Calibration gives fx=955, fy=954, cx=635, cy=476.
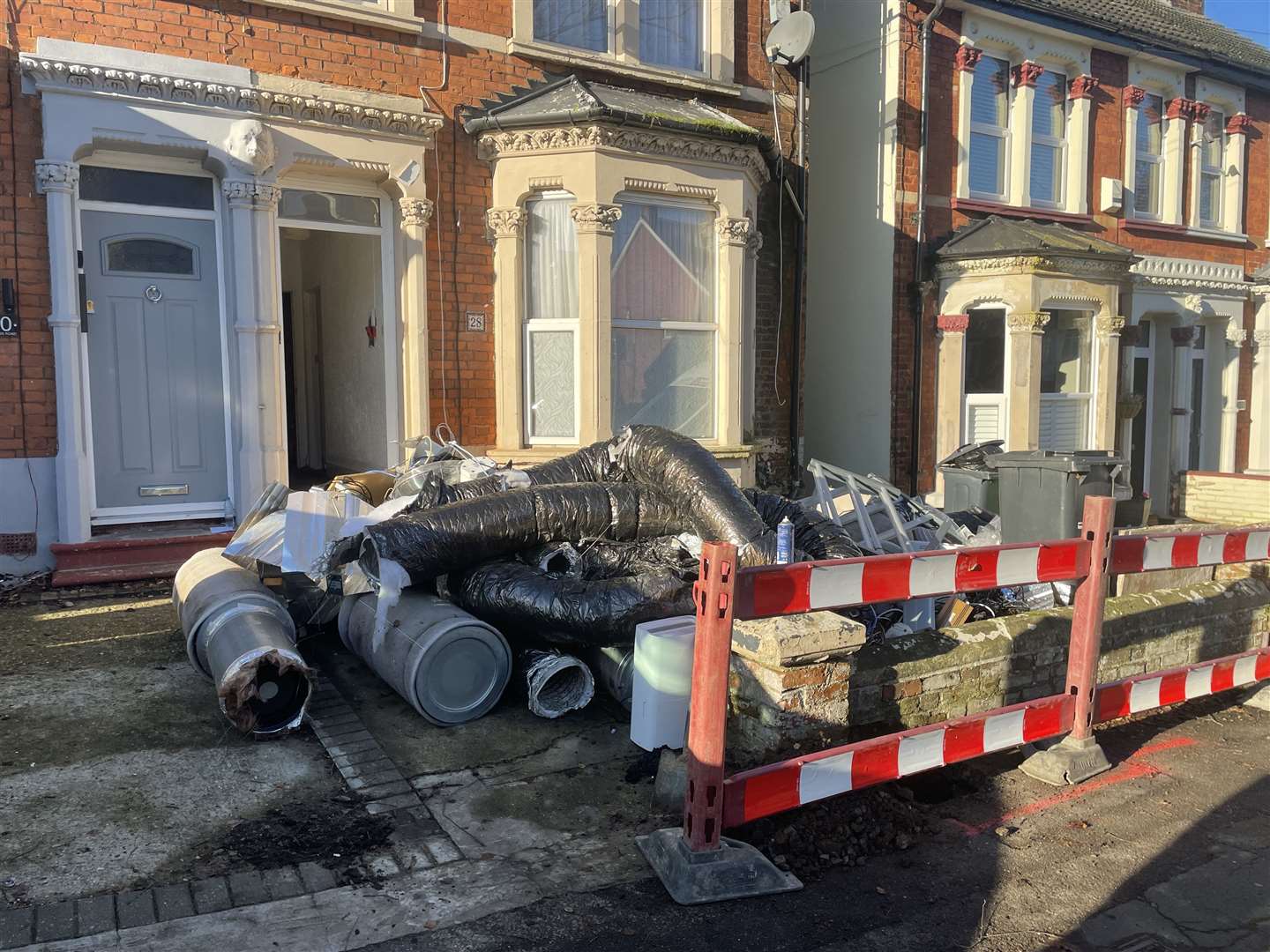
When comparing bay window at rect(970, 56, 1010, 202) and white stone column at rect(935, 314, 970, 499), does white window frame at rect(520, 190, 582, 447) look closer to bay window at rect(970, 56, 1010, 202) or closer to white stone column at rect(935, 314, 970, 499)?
white stone column at rect(935, 314, 970, 499)

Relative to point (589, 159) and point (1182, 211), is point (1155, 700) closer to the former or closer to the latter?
point (589, 159)

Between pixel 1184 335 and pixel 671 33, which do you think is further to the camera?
pixel 1184 335

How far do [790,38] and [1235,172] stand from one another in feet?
30.4

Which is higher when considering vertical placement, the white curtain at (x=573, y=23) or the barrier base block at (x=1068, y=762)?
the white curtain at (x=573, y=23)

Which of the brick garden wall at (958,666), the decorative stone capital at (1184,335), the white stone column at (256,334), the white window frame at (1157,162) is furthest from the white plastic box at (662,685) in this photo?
the decorative stone capital at (1184,335)

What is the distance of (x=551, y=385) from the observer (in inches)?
340

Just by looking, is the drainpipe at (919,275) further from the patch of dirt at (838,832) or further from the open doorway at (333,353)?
the patch of dirt at (838,832)

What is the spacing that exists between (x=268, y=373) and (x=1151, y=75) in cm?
1271

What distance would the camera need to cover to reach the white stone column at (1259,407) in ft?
49.7

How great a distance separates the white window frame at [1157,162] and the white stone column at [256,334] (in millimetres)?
11761

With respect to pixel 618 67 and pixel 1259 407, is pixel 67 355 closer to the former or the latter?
pixel 618 67

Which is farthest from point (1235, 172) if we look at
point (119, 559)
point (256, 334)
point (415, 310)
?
point (119, 559)

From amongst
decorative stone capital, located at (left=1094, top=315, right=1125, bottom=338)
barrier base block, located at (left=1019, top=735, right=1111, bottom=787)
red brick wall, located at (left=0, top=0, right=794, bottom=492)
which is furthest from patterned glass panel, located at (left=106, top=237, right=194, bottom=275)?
decorative stone capital, located at (left=1094, top=315, right=1125, bottom=338)

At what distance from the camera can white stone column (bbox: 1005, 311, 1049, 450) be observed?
445 inches
